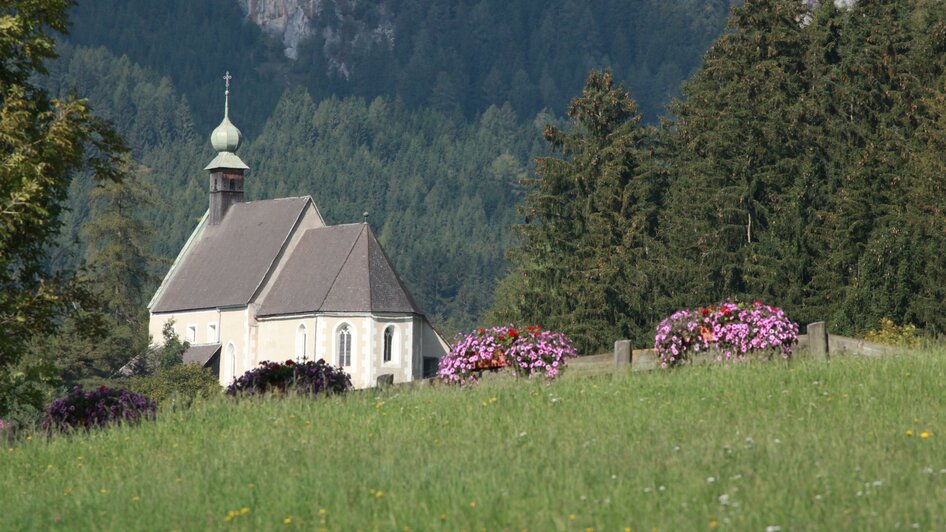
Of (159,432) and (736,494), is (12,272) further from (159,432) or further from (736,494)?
(736,494)

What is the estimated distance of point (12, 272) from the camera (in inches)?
988

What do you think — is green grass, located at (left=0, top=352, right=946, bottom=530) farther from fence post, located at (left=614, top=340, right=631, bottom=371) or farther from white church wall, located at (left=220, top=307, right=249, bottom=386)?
white church wall, located at (left=220, top=307, right=249, bottom=386)

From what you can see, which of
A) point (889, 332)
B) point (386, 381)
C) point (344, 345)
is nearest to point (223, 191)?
point (344, 345)

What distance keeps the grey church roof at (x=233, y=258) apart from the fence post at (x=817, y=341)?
2455 inches

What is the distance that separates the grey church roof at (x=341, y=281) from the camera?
78375mm

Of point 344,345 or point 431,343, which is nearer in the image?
point 344,345

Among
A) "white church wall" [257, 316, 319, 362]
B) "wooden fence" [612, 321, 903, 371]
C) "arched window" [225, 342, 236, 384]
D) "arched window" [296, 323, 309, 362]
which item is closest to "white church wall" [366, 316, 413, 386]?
"white church wall" [257, 316, 319, 362]

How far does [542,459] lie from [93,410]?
9.94 meters

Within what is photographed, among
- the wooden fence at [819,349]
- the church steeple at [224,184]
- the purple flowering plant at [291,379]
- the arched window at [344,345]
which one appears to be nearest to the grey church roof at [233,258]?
the church steeple at [224,184]

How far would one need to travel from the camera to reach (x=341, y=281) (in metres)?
79.1

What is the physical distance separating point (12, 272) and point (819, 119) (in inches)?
1524

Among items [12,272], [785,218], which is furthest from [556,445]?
[785,218]

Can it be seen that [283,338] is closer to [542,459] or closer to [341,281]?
[341,281]

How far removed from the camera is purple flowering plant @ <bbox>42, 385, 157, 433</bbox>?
76.2 ft
